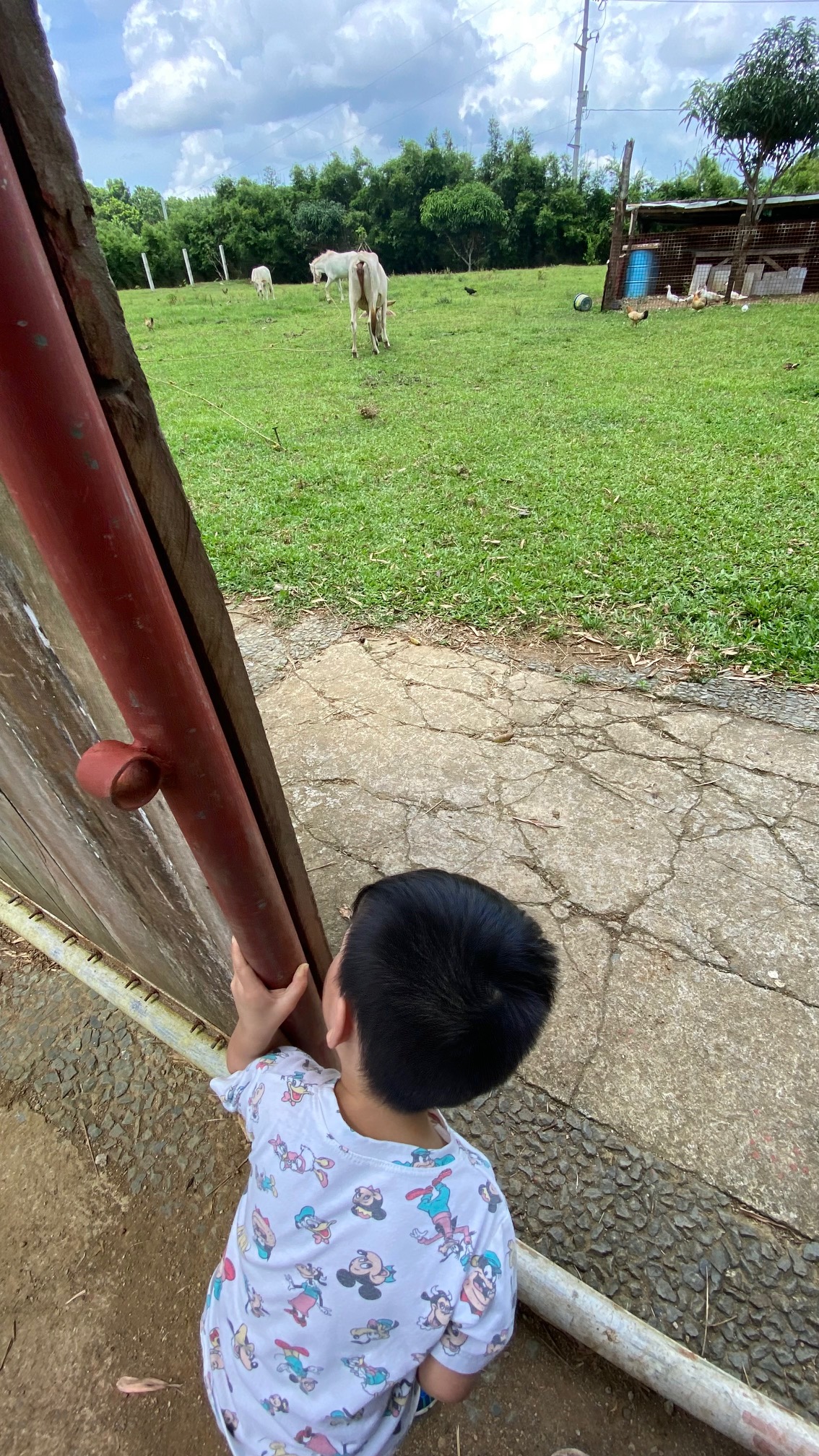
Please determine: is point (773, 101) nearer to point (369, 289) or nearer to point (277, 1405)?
point (369, 289)

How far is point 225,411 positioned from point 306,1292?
887cm

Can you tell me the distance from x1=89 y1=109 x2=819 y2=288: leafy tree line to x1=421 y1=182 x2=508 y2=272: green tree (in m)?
0.05

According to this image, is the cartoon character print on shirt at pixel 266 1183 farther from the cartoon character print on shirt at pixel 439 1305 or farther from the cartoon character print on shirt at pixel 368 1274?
the cartoon character print on shirt at pixel 439 1305

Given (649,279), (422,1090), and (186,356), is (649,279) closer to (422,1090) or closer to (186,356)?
(186,356)

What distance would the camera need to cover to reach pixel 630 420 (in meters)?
6.70

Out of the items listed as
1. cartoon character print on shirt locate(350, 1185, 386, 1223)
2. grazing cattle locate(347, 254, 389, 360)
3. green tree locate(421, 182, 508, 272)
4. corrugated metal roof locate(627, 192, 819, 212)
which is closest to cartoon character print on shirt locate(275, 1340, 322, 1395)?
cartoon character print on shirt locate(350, 1185, 386, 1223)

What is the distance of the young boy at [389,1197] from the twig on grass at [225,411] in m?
6.67

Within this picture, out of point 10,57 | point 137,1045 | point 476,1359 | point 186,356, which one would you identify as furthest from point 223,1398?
point 186,356

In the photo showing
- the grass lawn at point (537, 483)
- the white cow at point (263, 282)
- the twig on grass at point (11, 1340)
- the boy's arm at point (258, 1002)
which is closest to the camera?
the boy's arm at point (258, 1002)

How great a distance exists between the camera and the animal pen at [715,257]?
50.4 feet

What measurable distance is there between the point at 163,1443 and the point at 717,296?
18.9m

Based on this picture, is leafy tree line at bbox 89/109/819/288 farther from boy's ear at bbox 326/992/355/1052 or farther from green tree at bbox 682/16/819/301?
boy's ear at bbox 326/992/355/1052

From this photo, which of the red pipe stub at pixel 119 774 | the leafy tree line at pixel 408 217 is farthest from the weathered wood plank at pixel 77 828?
the leafy tree line at pixel 408 217

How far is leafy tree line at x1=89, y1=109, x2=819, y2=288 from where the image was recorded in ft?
98.3
